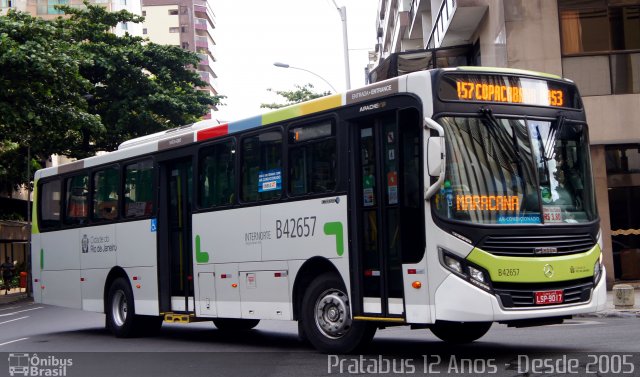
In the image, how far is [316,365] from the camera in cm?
1087

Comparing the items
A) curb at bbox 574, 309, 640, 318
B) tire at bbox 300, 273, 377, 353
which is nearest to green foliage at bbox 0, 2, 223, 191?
curb at bbox 574, 309, 640, 318

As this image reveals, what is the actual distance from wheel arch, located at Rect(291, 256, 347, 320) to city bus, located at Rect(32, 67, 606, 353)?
2cm

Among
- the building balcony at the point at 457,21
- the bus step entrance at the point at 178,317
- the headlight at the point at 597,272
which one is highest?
the building balcony at the point at 457,21

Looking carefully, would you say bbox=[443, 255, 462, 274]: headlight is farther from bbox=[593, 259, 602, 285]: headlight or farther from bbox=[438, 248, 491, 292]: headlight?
bbox=[593, 259, 602, 285]: headlight

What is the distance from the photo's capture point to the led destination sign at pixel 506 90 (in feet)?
34.6

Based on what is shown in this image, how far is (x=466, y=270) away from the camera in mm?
10055

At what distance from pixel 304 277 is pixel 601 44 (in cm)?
1351

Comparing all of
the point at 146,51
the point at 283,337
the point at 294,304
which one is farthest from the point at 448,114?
the point at 146,51

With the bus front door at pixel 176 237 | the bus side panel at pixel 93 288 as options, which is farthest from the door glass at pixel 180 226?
the bus side panel at pixel 93 288

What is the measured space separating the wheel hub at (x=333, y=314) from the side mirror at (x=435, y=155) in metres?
2.40

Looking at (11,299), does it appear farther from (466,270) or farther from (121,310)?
(466,270)

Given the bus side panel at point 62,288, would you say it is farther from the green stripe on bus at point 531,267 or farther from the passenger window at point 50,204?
the green stripe on bus at point 531,267

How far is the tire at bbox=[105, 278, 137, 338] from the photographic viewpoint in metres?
16.7

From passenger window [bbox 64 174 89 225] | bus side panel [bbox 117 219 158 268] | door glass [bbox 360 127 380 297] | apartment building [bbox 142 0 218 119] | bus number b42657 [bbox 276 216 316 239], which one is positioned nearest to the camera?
door glass [bbox 360 127 380 297]
